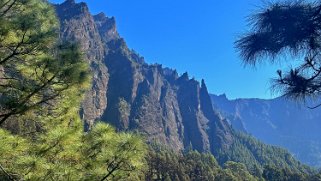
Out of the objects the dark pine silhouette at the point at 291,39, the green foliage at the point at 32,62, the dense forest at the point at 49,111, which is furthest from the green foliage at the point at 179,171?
the dark pine silhouette at the point at 291,39

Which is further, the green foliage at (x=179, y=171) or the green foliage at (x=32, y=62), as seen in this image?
the green foliage at (x=179, y=171)

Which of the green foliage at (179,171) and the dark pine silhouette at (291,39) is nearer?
the dark pine silhouette at (291,39)

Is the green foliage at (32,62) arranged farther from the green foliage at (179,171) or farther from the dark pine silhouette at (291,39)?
the green foliage at (179,171)

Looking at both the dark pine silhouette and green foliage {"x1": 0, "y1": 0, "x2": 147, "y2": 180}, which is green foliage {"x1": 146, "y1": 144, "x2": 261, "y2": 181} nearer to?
green foliage {"x1": 0, "y1": 0, "x2": 147, "y2": 180}

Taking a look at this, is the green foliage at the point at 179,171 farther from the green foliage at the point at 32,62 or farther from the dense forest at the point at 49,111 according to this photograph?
the green foliage at the point at 32,62

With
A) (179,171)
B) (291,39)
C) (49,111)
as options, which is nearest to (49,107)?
(49,111)

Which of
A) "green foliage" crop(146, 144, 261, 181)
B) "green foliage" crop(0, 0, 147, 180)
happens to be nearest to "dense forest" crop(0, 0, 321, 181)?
"green foliage" crop(0, 0, 147, 180)

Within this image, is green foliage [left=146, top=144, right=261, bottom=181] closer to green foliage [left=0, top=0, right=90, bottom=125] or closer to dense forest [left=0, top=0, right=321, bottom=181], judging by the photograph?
dense forest [left=0, top=0, right=321, bottom=181]

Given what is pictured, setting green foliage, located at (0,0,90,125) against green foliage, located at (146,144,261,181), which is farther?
green foliage, located at (146,144,261,181)

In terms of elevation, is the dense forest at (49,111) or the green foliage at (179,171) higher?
the green foliage at (179,171)

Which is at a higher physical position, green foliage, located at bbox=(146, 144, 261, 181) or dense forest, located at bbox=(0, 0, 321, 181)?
green foliage, located at bbox=(146, 144, 261, 181)

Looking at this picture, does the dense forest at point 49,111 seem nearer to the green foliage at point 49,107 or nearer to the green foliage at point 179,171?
the green foliage at point 49,107

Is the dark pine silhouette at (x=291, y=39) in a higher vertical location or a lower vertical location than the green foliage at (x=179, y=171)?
lower

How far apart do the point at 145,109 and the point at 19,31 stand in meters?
180
